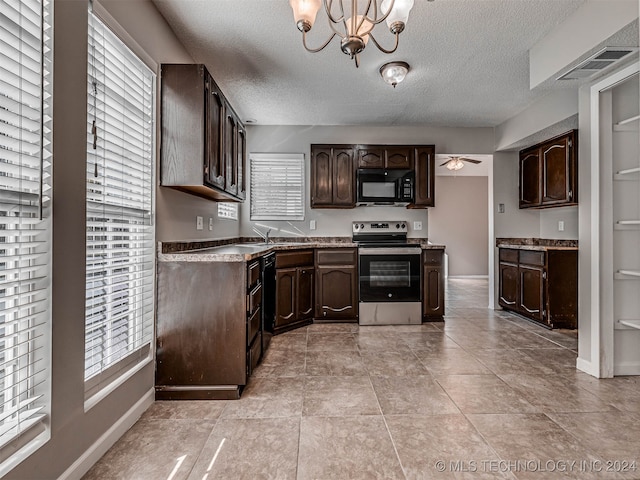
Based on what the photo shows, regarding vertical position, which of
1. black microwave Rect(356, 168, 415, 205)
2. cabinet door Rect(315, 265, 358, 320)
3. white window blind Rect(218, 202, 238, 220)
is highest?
black microwave Rect(356, 168, 415, 205)

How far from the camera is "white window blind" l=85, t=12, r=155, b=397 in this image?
1.52 metres

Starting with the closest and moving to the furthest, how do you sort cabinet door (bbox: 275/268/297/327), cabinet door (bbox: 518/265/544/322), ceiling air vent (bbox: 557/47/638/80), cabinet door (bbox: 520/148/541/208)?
ceiling air vent (bbox: 557/47/638/80) < cabinet door (bbox: 275/268/297/327) < cabinet door (bbox: 518/265/544/322) < cabinet door (bbox: 520/148/541/208)

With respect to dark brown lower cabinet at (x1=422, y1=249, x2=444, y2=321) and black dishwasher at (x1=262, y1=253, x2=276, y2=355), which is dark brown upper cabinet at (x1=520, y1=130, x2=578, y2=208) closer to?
dark brown lower cabinet at (x1=422, y1=249, x2=444, y2=321)

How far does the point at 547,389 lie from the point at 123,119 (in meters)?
3.07

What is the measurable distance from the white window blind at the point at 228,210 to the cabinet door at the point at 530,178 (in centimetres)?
369

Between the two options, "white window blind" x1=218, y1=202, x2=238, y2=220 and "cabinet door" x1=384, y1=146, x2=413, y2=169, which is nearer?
"white window blind" x1=218, y1=202, x2=238, y2=220

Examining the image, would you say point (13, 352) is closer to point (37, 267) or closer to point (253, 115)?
point (37, 267)

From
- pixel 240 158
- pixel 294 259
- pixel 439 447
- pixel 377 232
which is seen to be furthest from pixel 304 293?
pixel 439 447

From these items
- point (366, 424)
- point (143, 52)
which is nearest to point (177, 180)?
point (143, 52)

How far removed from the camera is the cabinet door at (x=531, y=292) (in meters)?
3.66

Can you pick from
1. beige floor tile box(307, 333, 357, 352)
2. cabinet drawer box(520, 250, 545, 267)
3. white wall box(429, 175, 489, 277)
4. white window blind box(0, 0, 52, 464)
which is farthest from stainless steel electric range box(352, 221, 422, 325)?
white wall box(429, 175, 489, 277)

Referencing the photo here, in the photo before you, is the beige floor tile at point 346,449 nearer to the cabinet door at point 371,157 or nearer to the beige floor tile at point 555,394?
the beige floor tile at point 555,394

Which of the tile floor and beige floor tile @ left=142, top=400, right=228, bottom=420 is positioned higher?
the tile floor

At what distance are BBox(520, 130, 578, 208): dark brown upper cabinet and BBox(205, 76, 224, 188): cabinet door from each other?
3.47 metres
